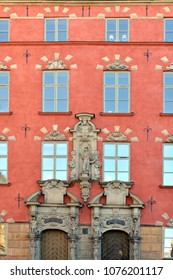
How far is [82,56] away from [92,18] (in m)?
1.59

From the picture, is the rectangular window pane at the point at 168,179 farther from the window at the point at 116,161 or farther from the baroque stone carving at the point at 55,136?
the baroque stone carving at the point at 55,136

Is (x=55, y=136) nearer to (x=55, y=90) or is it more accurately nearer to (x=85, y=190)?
(x=55, y=90)

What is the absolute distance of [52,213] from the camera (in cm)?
2381

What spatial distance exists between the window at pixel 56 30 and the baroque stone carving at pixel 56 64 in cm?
97

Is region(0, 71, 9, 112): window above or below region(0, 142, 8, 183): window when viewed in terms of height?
above

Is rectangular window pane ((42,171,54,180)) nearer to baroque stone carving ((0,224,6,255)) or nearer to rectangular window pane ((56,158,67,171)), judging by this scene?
rectangular window pane ((56,158,67,171))

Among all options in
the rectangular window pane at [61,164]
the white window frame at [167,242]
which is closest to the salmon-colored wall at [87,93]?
the white window frame at [167,242]

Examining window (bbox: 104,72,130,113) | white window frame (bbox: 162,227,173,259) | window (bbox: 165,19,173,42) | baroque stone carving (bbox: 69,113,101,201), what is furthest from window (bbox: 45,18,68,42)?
white window frame (bbox: 162,227,173,259)

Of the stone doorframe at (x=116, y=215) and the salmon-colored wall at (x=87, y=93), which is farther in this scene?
the salmon-colored wall at (x=87, y=93)

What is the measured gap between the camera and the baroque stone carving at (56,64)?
24578 millimetres

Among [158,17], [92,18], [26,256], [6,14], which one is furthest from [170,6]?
[26,256]

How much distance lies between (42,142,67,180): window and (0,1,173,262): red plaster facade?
0.28 metres

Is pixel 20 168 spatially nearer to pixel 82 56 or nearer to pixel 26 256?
pixel 26 256

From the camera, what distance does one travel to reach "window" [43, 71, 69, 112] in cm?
2453
